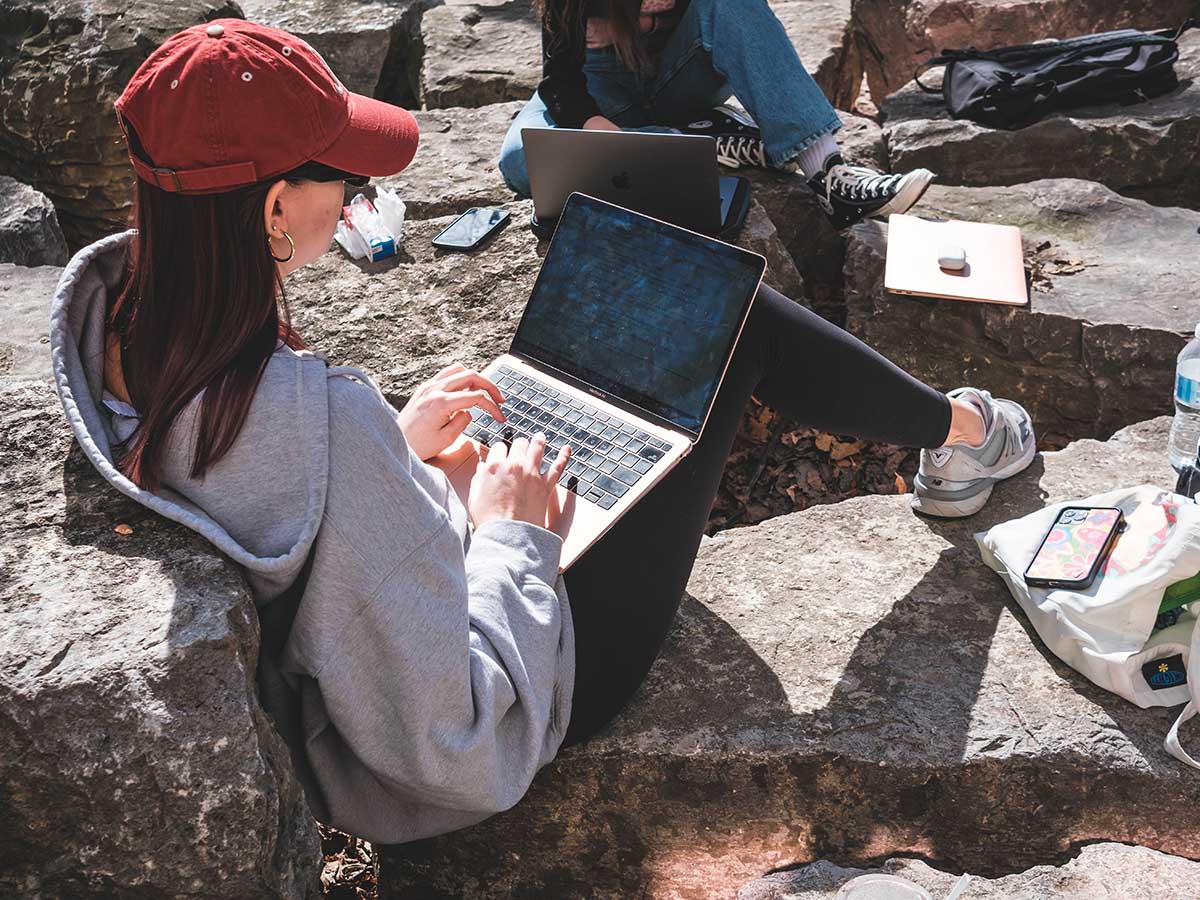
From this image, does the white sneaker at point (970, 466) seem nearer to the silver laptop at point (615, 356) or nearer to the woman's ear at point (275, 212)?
the silver laptop at point (615, 356)

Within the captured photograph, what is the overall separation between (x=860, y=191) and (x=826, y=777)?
2253mm

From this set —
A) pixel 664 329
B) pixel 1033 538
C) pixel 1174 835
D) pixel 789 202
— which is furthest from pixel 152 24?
pixel 1174 835

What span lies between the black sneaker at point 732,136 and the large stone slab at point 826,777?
2.14m

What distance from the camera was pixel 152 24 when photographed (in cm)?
459

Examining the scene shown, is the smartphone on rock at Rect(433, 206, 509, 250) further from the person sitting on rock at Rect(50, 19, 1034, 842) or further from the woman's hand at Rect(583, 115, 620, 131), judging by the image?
the person sitting on rock at Rect(50, 19, 1034, 842)

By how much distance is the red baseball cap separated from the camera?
4.74 ft

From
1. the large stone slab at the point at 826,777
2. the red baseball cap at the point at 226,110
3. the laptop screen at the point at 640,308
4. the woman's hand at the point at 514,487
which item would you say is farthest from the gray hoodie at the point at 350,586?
the laptop screen at the point at 640,308

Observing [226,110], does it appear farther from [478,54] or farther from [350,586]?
[478,54]

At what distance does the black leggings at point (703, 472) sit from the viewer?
1.98 meters

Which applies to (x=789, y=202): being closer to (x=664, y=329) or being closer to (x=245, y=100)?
(x=664, y=329)

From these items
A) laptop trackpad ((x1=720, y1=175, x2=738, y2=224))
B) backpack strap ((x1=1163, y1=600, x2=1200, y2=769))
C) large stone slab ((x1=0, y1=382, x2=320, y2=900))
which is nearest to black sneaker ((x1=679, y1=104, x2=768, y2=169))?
laptop trackpad ((x1=720, y1=175, x2=738, y2=224))

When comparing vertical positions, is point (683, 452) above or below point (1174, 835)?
above

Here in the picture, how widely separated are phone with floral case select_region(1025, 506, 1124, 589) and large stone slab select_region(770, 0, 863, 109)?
3.51 metres

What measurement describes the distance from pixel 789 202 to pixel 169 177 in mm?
2780
